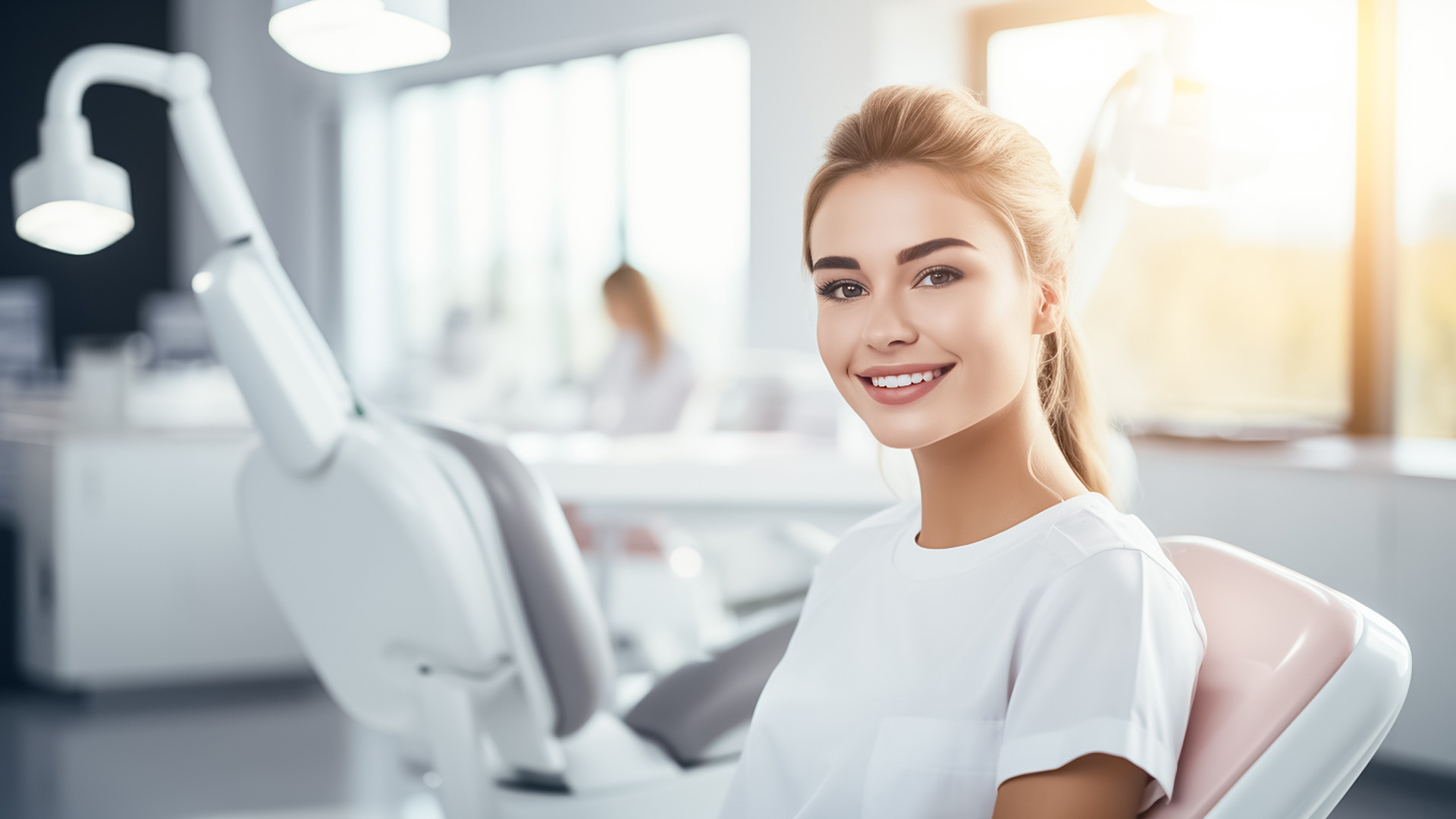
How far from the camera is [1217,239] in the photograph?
310cm

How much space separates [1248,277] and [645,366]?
67.3 inches

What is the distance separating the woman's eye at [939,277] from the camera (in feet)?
2.32

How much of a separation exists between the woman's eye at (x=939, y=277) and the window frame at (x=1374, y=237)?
2.30m

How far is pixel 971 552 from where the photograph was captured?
725 millimetres

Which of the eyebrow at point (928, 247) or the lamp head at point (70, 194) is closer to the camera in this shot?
the eyebrow at point (928, 247)

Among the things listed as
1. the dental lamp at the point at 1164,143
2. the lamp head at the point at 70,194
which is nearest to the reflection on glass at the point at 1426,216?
the dental lamp at the point at 1164,143

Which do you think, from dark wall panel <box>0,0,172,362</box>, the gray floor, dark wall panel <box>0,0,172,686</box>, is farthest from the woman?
dark wall panel <box>0,0,172,362</box>

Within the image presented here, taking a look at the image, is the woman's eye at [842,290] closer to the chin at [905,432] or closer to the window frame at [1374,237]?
the chin at [905,432]

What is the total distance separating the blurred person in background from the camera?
3.53 metres

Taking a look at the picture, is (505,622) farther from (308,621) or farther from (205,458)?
(205,458)

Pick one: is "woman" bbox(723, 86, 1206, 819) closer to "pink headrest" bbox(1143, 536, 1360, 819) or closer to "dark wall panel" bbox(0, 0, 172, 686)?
"pink headrest" bbox(1143, 536, 1360, 819)

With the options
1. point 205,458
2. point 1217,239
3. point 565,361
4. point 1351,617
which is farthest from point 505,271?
point 1351,617

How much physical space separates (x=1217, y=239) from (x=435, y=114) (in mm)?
4512

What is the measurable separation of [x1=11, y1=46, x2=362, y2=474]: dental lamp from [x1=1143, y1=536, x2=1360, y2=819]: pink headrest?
31.6 inches
